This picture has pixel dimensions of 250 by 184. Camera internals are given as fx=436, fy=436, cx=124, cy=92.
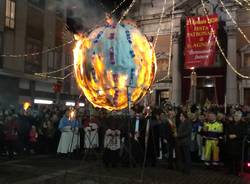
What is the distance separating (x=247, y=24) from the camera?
30453 mm

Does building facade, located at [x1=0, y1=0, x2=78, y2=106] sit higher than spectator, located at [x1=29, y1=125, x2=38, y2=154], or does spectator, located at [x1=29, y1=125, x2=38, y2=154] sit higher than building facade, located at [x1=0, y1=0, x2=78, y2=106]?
building facade, located at [x1=0, y1=0, x2=78, y2=106]

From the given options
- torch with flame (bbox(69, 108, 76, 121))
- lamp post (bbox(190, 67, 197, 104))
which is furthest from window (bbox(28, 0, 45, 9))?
torch with flame (bbox(69, 108, 76, 121))

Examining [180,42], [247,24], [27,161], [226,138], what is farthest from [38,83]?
[226,138]

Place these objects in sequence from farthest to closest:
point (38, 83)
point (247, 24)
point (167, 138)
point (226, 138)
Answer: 1. point (38, 83)
2. point (247, 24)
3. point (167, 138)
4. point (226, 138)

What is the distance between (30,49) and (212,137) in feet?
77.7

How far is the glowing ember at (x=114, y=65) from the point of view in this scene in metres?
8.76

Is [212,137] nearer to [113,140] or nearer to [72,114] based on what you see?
[113,140]

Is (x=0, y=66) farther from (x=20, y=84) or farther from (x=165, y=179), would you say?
(x=165, y=179)

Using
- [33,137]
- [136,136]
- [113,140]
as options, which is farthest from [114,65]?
[33,137]

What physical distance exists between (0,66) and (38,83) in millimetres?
5272

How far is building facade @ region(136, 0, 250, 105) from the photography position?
99.8ft

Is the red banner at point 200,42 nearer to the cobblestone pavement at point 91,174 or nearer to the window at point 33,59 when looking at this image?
the window at point 33,59

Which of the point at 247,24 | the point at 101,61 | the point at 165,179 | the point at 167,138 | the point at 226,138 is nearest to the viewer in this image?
the point at 101,61

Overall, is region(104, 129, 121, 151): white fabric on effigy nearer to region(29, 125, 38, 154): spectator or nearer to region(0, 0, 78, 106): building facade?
region(29, 125, 38, 154): spectator
